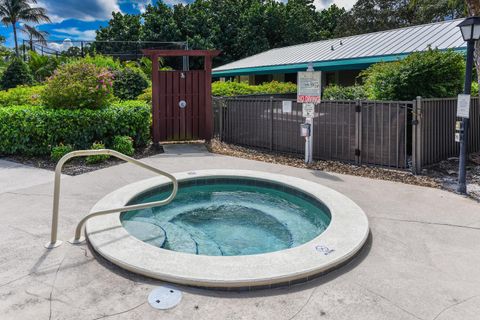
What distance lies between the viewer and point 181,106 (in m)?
10.6

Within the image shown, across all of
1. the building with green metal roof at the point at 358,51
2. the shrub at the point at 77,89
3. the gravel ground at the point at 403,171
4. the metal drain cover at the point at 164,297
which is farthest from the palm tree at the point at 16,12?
the metal drain cover at the point at 164,297

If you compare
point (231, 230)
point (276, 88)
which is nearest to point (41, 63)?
point (276, 88)

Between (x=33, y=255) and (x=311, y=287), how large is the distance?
9.43ft

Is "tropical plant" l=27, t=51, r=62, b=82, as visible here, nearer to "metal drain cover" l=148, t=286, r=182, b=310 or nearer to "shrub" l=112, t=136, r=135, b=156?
"shrub" l=112, t=136, r=135, b=156

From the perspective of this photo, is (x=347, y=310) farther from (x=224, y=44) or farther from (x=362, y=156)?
(x=224, y=44)

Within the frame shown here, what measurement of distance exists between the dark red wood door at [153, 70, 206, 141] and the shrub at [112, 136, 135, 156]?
1370mm

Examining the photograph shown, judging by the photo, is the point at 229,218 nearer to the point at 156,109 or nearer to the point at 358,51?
the point at 156,109

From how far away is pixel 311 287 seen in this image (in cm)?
334

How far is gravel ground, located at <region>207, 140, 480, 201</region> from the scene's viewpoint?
267 inches

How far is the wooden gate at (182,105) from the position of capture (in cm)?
1042

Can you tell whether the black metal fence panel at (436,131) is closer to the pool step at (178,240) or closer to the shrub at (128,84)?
the pool step at (178,240)

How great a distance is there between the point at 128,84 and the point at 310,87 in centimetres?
935

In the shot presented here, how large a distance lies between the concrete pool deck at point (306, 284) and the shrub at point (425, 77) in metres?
3.88

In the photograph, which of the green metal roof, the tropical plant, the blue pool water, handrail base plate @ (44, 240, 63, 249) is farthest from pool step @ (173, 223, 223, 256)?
the tropical plant
